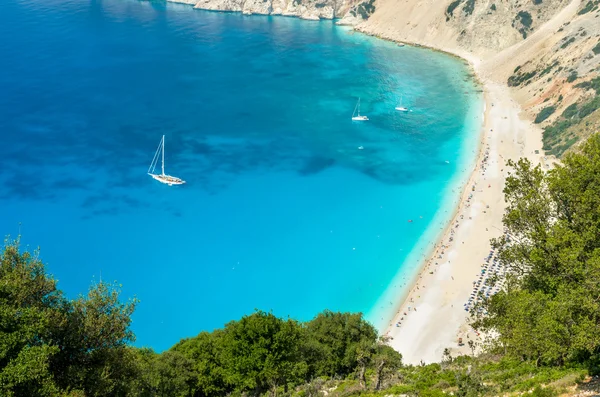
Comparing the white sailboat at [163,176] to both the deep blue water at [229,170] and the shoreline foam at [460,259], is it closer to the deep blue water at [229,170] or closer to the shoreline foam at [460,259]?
the deep blue water at [229,170]

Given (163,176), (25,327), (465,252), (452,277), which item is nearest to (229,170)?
(163,176)

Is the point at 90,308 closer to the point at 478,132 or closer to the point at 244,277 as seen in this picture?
the point at 244,277

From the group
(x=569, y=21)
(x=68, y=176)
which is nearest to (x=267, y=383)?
(x=68, y=176)

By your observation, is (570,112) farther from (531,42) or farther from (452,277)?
(452,277)

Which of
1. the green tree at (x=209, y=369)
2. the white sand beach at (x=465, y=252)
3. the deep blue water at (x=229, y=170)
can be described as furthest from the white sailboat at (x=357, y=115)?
the green tree at (x=209, y=369)

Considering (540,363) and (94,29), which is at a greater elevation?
(94,29)

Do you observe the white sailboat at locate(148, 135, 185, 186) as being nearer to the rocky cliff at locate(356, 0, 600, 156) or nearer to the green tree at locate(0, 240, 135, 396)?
the green tree at locate(0, 240, 135, 396)

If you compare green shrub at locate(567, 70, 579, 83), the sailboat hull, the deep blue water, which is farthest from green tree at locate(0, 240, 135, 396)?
green shrub at locate(567, 70, 579, 83)
